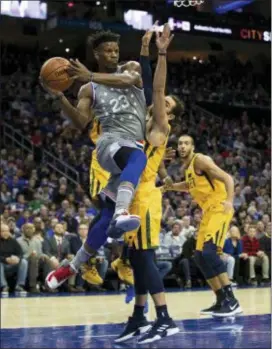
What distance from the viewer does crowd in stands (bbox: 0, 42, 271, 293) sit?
10336 millimetres

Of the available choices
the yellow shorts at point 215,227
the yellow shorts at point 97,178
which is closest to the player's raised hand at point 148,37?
the yellow shorts at point 97,178

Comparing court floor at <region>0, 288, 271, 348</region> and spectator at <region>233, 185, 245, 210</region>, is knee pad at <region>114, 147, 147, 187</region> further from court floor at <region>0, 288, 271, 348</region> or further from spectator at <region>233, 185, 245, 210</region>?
spectator at <region>233, 185, 245, 210</region>

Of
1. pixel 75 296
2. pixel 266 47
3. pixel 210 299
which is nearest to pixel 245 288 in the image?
pixel 210 299

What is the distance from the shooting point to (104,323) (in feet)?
20.5

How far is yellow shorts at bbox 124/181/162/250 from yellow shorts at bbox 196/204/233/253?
1799 mm

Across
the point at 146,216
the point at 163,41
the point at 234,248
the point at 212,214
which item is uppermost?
the point at 163,41

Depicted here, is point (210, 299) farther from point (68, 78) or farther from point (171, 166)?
point (68, 78)

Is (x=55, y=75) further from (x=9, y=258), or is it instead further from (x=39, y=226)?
(x=39, y=226)

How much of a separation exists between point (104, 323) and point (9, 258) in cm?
403

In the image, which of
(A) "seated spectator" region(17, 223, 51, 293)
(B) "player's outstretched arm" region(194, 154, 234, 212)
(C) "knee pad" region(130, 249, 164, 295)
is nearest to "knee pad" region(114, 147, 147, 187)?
(C) "knee pad" region(130, 249, 164, 295)

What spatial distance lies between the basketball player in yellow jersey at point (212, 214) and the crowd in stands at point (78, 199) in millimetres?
2321

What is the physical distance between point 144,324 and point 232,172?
422 inches

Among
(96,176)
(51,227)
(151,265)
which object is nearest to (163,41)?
(96,176)

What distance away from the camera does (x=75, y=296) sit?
9805 millimetres
